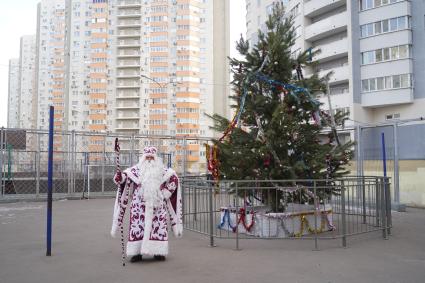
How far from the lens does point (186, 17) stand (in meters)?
75.6

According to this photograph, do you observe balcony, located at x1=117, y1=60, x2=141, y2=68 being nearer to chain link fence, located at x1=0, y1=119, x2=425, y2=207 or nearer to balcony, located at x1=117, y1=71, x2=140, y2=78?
balcony, located at x1=117, y1=71, x2=140, y2=78

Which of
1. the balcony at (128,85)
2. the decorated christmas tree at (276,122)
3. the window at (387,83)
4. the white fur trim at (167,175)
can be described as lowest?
the white fur trim at (167,175)

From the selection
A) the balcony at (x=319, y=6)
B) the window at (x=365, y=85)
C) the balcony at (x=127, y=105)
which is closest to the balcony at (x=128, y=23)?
the balcony at (x=127, y=105)

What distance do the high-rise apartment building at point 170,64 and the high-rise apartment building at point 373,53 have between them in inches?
1345

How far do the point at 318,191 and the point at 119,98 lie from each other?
240 ft

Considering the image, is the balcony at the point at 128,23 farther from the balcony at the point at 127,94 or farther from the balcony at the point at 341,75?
the balcony at the point at 341,75

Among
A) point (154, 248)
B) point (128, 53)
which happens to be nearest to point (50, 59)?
point (128, 53)

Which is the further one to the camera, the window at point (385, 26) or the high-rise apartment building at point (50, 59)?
the high-rise apartment building at point (50, 59)

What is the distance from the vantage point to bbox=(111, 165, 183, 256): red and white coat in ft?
21.7

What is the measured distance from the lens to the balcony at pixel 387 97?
120ft

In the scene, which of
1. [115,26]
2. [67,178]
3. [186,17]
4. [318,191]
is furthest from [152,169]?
[115,26]

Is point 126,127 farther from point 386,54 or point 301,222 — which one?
point 301,222

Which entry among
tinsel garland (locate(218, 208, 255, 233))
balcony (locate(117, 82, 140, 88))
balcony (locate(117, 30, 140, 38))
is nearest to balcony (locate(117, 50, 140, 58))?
balcony (locate(117, 30, 140, 38))

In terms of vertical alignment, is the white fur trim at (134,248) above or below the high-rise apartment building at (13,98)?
below
